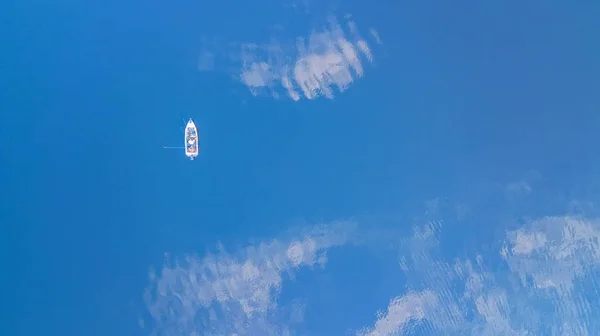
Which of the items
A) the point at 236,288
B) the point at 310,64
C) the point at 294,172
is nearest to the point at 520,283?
the point at 294,172

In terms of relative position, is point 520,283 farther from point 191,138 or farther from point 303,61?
point 191,138

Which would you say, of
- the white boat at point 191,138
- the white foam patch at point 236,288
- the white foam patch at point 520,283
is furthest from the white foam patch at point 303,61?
the white foam patch at point 520,283

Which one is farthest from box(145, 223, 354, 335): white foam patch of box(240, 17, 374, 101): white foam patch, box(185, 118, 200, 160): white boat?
box(240, 17, 374, 101): white foam patch

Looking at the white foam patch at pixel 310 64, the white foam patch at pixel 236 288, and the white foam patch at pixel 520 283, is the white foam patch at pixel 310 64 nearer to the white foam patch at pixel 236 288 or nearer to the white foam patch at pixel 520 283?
the white foam patch at pixel 236 288

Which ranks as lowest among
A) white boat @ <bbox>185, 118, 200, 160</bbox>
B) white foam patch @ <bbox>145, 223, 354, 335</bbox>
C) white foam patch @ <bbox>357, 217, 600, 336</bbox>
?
white foam patch @ <bbox>357, 217, 600, 336</bbox>

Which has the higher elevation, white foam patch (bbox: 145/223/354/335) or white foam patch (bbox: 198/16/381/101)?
white foam patch (bbox: 198/16/381/101)

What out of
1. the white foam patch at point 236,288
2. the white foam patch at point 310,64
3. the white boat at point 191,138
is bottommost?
the white foam patch at point 236,288

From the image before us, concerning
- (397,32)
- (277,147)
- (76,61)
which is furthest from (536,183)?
(76,61)

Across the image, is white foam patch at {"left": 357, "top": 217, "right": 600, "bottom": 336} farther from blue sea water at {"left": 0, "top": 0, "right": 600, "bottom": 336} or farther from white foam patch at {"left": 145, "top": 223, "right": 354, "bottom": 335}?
white foam patch at {"left": 145, "top": 223, "right": 354, "bottom": 335}
